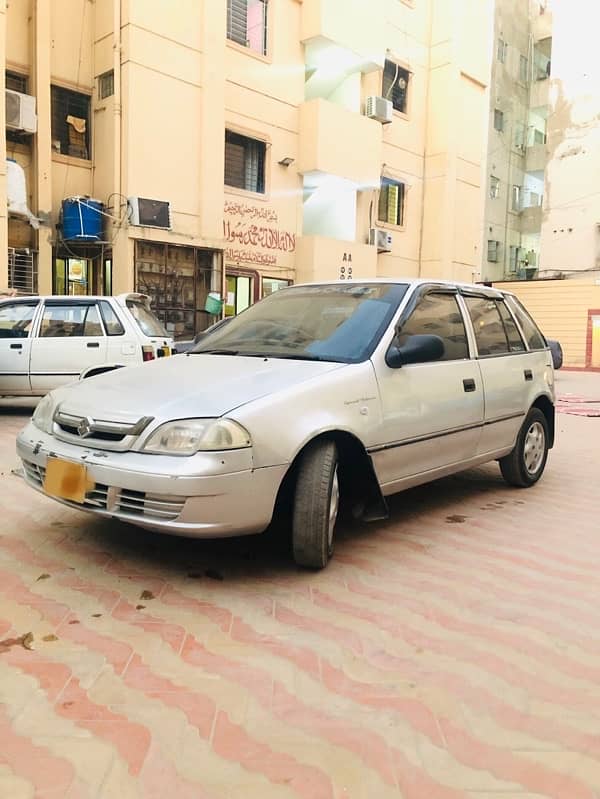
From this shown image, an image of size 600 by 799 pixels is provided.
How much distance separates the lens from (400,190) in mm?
21078

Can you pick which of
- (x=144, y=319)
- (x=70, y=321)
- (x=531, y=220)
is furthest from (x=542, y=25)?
(x=70, y=321)

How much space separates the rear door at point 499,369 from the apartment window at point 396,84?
17228 millimetres

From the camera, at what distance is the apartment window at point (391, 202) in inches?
808

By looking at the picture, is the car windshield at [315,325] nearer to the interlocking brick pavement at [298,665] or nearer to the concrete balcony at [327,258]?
the interlocking brick pavement at [298,665]

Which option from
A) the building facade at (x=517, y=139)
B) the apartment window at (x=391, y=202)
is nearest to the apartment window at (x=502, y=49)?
the building facade at (x=517, y=139)

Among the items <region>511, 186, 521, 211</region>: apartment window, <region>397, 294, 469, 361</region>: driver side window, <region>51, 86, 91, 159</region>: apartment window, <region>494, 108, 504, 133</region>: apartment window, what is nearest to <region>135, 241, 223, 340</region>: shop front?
<region>51, 86, 91, 159</region>: apartment window

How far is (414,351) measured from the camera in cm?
388

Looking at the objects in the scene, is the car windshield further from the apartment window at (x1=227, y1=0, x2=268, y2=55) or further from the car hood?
the apartment window at (x1=227, y1=0, x2=268, y2=55)

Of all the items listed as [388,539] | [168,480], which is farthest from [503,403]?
[168,480]

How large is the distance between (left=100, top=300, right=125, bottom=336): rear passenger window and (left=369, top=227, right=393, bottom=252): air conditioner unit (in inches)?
476

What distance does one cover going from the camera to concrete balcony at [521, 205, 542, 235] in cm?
3027

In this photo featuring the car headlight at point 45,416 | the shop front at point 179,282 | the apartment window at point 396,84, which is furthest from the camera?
the apartment window at point 396,84

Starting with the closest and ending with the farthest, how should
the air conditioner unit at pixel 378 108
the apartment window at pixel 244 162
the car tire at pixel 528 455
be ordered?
the car tire at pixel 528 455 < the apartment window at pixel 244 162 < the air conditioner unit at pixel 378 108

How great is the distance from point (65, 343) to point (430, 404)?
18.9ft
